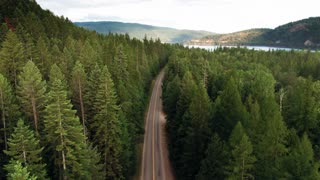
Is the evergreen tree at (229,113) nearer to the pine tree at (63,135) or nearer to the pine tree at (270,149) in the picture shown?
the pine tree at (270,149)

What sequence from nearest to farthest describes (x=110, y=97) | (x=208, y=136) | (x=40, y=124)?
1. (x=40, y=124)
2. (x=110, y=97)
3. (x=208, y=136)

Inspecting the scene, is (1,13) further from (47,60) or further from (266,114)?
(266,114)

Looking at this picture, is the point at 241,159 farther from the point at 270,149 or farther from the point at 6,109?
the point at 6,109

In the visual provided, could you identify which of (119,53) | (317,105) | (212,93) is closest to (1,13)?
(119,53)

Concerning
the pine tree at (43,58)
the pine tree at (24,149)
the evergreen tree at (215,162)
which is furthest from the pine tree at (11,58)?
the evergreen tree at (215,162)

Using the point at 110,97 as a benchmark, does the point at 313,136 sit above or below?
below
